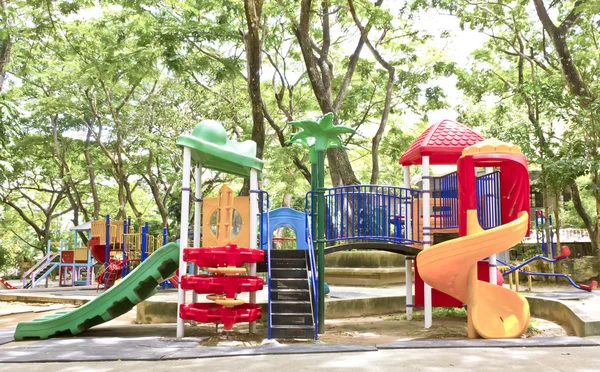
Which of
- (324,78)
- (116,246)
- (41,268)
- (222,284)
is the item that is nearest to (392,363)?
(222,284)

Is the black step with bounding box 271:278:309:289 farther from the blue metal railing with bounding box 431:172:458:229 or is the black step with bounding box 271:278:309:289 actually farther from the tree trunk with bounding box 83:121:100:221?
the tree trunk with bounding box 83:121:100:221

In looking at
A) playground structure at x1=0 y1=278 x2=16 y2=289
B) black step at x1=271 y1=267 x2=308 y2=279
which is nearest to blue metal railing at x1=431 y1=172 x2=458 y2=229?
black step at x1=271 y1=267 x2=308 y2=279

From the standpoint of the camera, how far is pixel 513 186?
9.51 metres

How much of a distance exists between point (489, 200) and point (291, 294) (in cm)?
398

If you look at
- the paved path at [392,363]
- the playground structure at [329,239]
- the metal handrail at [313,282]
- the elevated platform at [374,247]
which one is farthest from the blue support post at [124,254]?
the paved path at [392,363]

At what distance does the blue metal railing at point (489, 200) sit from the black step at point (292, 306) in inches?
145

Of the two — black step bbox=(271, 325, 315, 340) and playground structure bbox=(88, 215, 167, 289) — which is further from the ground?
playground structure bbox=(88, 215, 167, 289)

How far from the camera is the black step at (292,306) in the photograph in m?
8.77

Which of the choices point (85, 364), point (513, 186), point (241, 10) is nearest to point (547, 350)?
point (513, 186)

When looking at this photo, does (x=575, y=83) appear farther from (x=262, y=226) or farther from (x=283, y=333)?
(x=283, y=333)

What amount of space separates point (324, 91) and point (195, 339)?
11.8 m

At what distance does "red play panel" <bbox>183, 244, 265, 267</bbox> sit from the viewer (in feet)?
28.2

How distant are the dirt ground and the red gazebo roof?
10.5 feet

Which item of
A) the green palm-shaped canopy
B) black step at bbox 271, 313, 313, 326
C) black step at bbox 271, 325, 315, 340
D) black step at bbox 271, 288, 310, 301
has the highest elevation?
the green palm-shaped canopy
